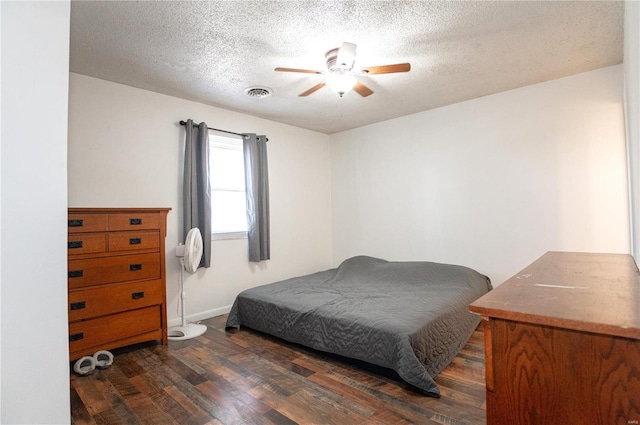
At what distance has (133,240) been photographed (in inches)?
102

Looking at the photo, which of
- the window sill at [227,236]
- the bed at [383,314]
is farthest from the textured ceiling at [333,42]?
the bed at [383,314]

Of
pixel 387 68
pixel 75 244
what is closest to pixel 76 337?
pixel 75 244

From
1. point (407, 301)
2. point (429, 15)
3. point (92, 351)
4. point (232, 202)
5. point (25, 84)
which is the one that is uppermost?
point (429, 15)

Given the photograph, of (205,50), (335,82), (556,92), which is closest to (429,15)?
(335,82)

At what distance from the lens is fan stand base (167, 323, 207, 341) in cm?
289

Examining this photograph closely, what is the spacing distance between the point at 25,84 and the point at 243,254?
282 centimetres

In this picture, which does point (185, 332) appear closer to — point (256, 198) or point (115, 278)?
point (115, 278)

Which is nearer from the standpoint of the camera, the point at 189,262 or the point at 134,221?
the point at 134,221

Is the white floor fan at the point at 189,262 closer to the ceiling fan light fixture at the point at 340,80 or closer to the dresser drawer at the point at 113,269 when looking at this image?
the dresser drawer at the point at 113,269

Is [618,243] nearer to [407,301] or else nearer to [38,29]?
[407,301]

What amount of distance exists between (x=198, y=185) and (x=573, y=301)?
326cm

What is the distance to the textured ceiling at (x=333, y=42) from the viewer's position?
1.94 m

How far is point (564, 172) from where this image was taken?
3041mm

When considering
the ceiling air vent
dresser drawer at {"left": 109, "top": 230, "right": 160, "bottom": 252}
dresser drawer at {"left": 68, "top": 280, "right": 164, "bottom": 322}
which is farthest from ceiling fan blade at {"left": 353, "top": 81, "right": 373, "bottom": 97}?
dresser drawer at {"left": 68, "top": 280, "right": 164, "bottom": 322}
